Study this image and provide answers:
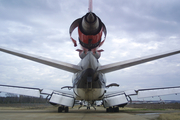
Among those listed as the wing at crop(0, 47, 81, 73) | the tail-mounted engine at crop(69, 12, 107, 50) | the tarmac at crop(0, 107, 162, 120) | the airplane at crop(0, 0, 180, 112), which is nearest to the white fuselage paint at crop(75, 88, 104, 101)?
the airplane at crop(0, 0, 180, 112)

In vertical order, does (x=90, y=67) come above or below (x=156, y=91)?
above

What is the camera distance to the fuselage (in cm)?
1034

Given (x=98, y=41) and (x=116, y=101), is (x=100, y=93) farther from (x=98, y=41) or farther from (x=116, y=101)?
(x=98, y=41)

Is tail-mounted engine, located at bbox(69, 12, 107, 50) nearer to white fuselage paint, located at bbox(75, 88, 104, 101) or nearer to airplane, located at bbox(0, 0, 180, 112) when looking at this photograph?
airplane, located at bbox(0, 0, 180, 112)

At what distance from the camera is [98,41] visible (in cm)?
667

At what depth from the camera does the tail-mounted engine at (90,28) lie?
19.7 ft

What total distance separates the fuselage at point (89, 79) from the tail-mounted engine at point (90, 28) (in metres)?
3.31

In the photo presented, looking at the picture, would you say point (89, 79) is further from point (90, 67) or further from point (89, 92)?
point (89, 92)

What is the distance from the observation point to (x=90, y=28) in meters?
6.14

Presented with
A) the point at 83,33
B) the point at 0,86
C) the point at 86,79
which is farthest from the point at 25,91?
the point at 83,33

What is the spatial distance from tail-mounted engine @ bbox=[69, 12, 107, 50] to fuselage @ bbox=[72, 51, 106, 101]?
3309 millimetres

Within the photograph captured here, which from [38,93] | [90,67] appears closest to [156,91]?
[90,67]

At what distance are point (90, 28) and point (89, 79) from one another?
5800 millimetres

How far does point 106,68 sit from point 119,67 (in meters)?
1.05
